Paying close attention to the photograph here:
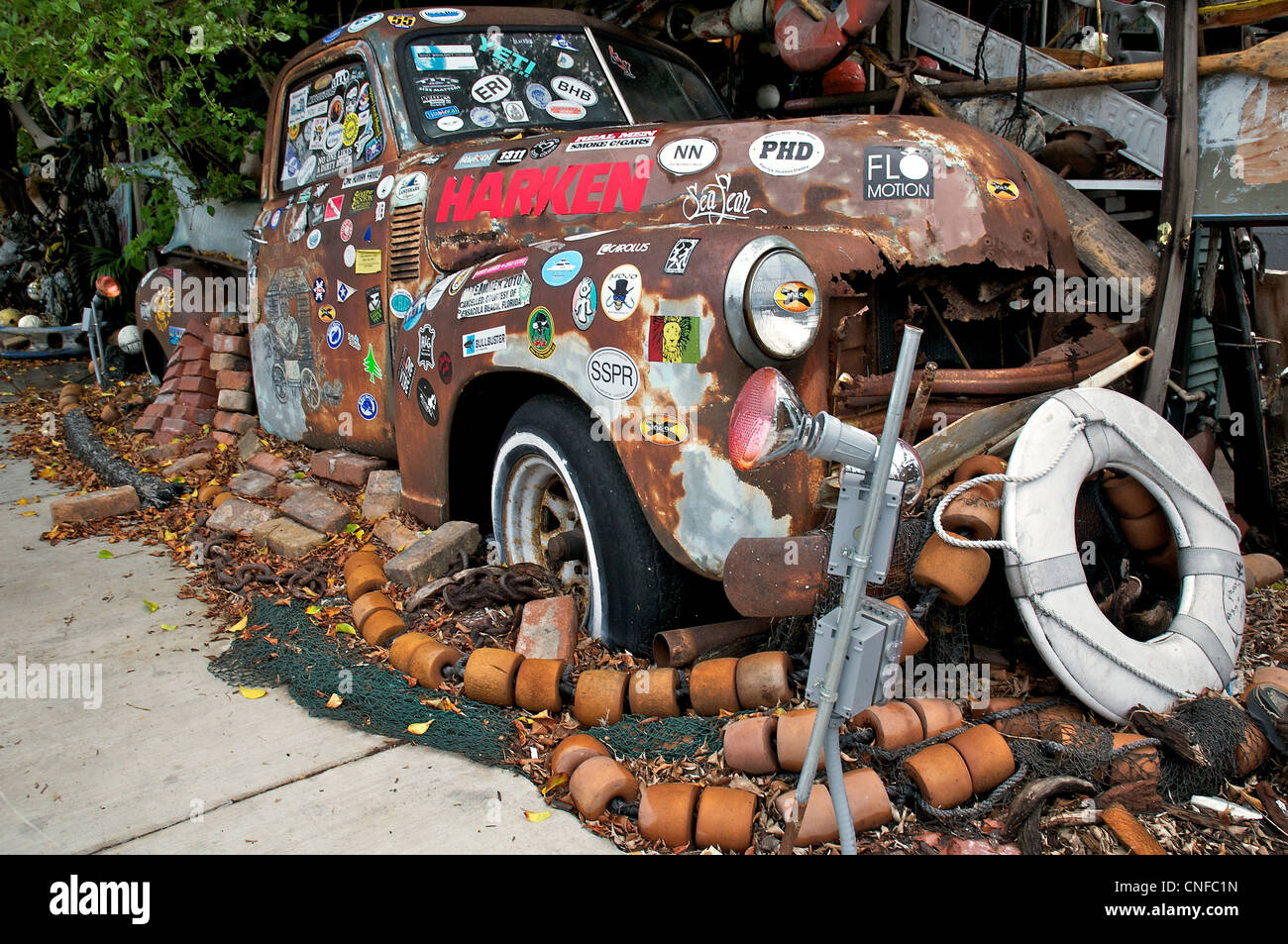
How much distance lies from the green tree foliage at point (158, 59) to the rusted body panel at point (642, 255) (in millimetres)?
1883

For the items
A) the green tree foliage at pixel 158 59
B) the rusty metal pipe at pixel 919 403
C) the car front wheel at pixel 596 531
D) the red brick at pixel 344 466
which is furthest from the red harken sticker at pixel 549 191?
the green tree foliage at pixel 158 59

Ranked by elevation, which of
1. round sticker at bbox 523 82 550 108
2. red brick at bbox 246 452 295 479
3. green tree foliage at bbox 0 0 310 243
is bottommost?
red brick at bbox 246 452 295 479

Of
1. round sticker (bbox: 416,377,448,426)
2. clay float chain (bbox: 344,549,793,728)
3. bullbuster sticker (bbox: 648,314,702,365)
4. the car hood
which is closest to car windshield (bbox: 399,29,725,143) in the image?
the car hood

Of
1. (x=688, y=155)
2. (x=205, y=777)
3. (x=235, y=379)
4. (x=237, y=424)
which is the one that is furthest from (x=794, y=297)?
(x=235, y=379)

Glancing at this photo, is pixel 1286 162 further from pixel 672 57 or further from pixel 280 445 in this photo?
pixel 280 445

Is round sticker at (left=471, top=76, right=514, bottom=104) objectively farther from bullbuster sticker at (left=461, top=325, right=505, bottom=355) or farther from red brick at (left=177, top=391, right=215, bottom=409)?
red brick at (left=177, top=391, right=215, bottom=409)

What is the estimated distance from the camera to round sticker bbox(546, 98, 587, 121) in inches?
155

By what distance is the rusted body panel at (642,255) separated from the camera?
255 centimetres

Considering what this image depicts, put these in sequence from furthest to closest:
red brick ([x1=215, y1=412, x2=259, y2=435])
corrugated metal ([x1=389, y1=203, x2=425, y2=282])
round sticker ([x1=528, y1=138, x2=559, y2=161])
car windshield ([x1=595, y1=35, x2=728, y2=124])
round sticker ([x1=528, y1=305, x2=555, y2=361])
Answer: red brick ([x1=215, y1=412, x2=259, y2=435]), car windshield ([x1=595, y1=35, x2=728, y2=124]), corrugated metal ([x1=389, y1=203, x2=425, y2=282]), round sticker ([x1=528, y1=138, x2=559, y2=161]), round sticker ([x1=528, y1=305, x2=555, y2=361])

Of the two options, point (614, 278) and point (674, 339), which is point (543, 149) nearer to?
point (614, 278)

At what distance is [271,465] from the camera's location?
483 cm

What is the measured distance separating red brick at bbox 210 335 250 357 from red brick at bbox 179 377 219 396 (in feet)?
0.73
